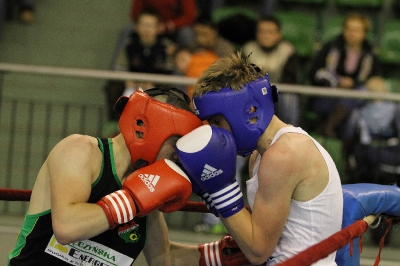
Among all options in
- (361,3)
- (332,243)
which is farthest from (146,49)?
(332,243)

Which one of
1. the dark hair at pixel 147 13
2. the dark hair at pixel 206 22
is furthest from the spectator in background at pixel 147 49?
the dark hair at pixel 206 22

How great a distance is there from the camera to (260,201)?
2865 millimetres

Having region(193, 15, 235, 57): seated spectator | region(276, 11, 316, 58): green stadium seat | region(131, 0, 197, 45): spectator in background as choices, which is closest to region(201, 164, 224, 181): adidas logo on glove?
region(193, 15, 235, 57): seated spectator

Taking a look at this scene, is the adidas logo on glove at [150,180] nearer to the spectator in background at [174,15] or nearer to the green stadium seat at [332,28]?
the spectator in background at [174,15]

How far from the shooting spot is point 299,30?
7488mm

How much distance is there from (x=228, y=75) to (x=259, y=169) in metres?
0.42

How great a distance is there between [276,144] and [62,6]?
5729mm

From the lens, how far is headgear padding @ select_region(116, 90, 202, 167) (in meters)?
2.83

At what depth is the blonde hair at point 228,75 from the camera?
2.93 meters

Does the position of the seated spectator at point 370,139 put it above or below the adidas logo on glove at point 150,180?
below

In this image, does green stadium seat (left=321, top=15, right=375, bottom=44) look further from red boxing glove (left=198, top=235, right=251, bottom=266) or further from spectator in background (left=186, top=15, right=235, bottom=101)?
red boxing glove (left=198, top=235, right=251, bottom=266)

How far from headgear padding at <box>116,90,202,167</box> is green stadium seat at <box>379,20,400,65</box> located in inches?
193

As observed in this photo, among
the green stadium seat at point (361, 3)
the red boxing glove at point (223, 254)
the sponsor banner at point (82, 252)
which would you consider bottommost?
the red boxing glove at point (223, 254)

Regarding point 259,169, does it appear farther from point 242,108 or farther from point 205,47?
point 205,47
